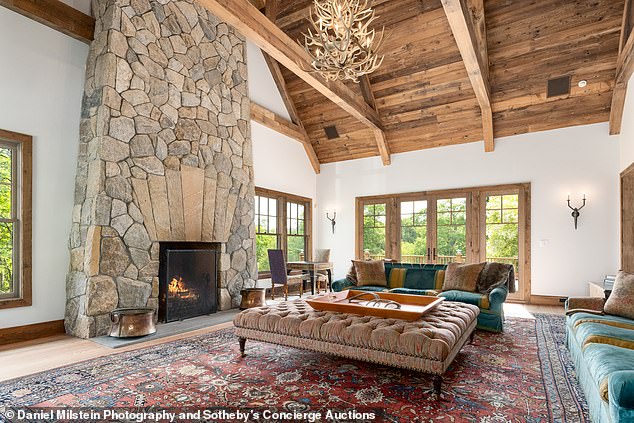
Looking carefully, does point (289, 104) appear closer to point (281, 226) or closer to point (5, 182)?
point (281, 226)

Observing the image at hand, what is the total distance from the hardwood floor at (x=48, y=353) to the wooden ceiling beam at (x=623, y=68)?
23.0ft

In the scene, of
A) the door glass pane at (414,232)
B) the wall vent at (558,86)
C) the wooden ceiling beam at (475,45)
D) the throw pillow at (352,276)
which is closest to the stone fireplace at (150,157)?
the throw pillow at (352,276)

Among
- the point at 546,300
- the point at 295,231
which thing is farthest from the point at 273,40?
the point at 546,300

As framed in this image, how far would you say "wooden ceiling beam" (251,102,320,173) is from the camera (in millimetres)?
7203

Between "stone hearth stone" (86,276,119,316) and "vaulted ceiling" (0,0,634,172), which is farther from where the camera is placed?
"vaulted ceiling" (0,0,634,172)

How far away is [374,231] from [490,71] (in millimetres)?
4133

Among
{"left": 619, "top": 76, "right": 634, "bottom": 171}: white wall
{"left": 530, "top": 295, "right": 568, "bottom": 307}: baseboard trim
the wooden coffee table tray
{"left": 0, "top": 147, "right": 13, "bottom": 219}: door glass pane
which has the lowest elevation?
{"left": 530, "top": 295, "right": 568, "bottom": 307}: baseboard trim

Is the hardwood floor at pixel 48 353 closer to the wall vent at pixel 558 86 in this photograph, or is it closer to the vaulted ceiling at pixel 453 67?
the vaulted ceiling at pixel 453 67

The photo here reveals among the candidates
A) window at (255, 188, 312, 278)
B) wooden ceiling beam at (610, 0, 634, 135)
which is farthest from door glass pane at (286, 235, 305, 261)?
wooden ceiling beam at (610, 0, 634, 135)

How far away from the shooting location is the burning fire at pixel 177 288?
16.1 ft

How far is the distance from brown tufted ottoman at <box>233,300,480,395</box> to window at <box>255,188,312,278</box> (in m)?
3.85

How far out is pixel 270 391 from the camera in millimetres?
2697

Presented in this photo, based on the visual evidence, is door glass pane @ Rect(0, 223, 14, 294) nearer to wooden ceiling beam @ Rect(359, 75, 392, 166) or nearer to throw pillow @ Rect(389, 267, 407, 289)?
throw pillow @ Rect(389, 267, 407, 289)

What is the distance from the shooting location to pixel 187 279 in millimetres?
5129
